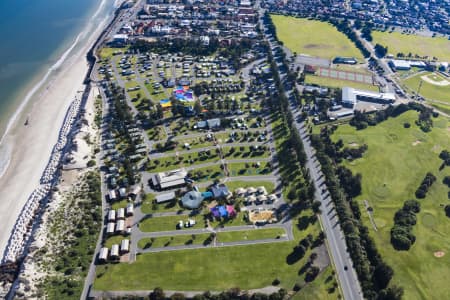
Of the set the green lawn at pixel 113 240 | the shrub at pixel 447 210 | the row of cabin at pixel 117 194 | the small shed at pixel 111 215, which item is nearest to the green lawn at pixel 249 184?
the row of cabin at pixel 117 194

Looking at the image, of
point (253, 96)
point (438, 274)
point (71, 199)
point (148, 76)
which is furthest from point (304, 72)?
point (71, 199)

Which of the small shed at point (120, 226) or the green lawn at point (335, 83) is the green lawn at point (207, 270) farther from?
the green lawn at point (335, 83)

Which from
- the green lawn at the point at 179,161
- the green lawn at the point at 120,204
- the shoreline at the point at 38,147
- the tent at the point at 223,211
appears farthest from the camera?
the green lawn at the point at 179,161

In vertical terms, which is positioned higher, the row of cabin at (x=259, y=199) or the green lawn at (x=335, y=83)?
the green lawn at (x=335, y=83)

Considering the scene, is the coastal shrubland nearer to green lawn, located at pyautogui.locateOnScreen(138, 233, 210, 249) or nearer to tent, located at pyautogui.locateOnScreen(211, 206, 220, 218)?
green lawn, located at pyautogui.locateOnScreen(138, 233, 210, 249)

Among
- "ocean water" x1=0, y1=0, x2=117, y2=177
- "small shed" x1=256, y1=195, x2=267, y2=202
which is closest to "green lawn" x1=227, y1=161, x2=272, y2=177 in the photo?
"small shed" x1=256, y1=195, x2=267, y2=202

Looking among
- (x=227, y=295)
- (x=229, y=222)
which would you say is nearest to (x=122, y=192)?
(x=229, y=222)

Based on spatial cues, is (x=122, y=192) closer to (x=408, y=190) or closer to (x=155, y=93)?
(x=155, y=93)
